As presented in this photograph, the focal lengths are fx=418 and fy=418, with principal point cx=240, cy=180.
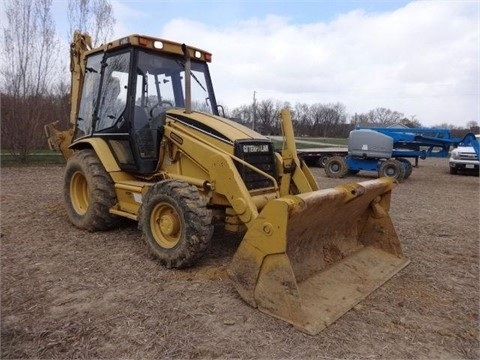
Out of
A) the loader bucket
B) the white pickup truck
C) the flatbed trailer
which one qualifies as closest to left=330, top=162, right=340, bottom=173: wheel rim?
the flatbed trailer

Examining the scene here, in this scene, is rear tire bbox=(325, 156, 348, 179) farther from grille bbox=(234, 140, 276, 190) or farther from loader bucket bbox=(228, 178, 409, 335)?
grille bbox=(234, 140, 276, 190)

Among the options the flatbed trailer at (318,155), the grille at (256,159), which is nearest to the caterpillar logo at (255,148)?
the grille at (256,159)

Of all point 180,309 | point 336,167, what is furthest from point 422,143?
point 180,309

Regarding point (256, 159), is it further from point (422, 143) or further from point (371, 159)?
point (422, 143)

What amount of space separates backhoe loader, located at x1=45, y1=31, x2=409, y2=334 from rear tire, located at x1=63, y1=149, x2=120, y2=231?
0.05 ft

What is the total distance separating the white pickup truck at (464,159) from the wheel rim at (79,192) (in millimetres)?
16045

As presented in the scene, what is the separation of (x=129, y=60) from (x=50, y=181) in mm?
6843

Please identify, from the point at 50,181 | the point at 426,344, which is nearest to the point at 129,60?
the point at 426,344

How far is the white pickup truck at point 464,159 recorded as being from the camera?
17312 millimetres

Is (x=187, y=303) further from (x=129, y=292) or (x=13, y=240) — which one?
(x=13, y=240)

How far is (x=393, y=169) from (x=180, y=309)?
1176 centimetres

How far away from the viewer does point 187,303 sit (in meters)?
3.77

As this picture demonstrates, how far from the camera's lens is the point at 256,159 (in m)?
5.08

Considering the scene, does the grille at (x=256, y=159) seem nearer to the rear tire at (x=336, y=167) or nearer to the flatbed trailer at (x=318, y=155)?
the rear tire at (x=336, y=167)
